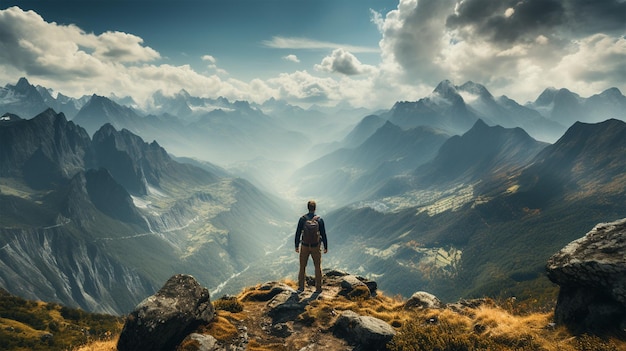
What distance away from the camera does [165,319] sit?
14.8 metres

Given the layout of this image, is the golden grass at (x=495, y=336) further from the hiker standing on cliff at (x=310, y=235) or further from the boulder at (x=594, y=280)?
the hiker standing on cliff at (x=310, y=235)

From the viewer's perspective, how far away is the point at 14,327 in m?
55.1

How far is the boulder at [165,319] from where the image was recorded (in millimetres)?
14477

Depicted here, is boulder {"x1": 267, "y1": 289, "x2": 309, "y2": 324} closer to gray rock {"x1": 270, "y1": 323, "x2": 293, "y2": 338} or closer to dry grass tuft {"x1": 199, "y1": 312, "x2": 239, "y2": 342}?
gray rock {"x1": 270, "y1": 323, "x2": 293, "y2": 338}

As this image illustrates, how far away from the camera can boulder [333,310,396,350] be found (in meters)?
15.9

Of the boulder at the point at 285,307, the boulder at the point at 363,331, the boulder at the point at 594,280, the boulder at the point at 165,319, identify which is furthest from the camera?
the boulder at the point at 285,307

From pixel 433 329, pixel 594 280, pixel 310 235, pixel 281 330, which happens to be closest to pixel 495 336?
pixel 433 329

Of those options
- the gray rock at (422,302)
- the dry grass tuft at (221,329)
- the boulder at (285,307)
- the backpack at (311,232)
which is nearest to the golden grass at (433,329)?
the dry grass tuft at (221,329)

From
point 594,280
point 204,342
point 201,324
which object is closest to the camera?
point 594,280

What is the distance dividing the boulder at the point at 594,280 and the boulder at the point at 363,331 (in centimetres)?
873

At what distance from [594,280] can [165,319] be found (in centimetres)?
1979

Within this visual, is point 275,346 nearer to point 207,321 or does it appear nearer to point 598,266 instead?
point 207,321

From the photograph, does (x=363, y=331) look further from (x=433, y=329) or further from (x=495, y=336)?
(x=495, y=336)

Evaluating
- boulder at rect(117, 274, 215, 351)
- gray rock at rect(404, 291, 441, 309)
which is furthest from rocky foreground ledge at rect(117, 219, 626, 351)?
gray rock at rect(404, 291, 441, 309)
